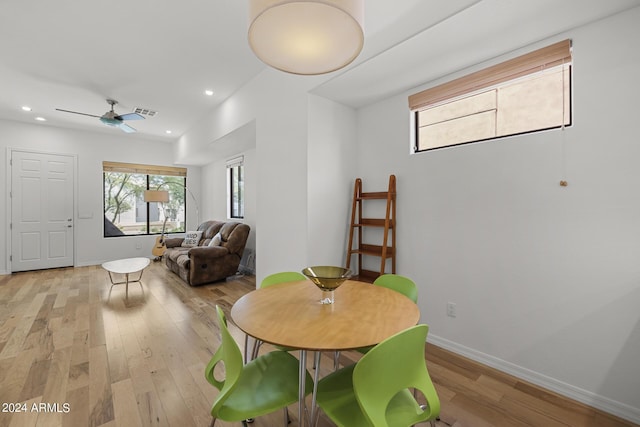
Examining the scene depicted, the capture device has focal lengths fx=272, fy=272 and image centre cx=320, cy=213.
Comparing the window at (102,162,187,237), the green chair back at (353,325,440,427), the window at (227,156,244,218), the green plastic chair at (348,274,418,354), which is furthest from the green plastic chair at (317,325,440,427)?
the window at (102,162,187,237)

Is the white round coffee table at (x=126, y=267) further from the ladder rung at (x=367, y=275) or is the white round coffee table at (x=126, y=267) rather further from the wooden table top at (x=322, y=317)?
the wooden table top at (x=322, y=317)

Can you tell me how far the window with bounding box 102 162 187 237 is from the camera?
605cm

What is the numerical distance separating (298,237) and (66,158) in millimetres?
5775

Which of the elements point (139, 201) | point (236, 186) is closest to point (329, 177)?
point (236, 186)

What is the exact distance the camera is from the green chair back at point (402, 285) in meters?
1.71

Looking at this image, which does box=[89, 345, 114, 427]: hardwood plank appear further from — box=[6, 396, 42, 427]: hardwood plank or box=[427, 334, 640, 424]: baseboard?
Result: box=[427, 334, 640, 424]: baseboard

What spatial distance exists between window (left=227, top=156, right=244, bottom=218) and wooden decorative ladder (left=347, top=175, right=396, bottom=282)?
3134 mm

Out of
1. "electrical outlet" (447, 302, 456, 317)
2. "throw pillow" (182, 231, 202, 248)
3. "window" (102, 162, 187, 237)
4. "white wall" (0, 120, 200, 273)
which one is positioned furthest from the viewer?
"window" (102, 162, 187, 237)

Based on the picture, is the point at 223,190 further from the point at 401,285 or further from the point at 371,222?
the point at 401,285

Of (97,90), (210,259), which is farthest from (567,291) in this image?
(97,90)

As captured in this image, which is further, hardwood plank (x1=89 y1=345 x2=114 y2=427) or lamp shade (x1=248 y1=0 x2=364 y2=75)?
hardwood plank (x1=89 y1=345 x2=114 y2=427)

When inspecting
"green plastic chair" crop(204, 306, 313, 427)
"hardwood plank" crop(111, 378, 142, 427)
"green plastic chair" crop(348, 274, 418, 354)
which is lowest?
"hardwood plank" crop(111, 378, 142, 427)

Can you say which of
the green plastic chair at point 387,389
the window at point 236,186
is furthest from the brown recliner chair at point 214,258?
the green plastic chair at point 387,389

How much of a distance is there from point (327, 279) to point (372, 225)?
1.51 meters
